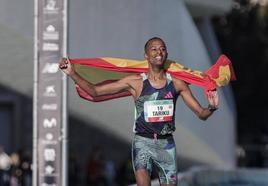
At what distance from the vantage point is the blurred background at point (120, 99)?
1430cm

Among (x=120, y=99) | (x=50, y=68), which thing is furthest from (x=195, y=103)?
(x=120, y=99)

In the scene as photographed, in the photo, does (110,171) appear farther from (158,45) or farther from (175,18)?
(158,45)

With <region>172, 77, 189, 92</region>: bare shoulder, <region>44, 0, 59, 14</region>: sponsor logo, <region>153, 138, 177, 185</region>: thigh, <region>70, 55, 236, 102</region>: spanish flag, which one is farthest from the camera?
<region>44, 0, 59, 14</region>: sponsor logo

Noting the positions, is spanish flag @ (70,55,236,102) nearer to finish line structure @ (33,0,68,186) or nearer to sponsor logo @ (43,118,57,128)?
finish line structure @ (33,0,68,186)

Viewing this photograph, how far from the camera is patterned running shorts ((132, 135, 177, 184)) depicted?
23.1 ft

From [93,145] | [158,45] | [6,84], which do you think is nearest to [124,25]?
[6,84]

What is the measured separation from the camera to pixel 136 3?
15.0m

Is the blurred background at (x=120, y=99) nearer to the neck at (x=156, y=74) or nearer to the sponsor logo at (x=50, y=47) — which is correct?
the sponsor logo at (x=50, y=47)

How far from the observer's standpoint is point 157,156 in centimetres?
707

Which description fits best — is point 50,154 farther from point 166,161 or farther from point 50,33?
point 166,161

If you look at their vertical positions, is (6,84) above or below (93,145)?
above

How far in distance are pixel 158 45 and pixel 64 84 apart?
127 inches

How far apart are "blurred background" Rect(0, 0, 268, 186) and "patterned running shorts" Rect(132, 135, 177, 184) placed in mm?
5483

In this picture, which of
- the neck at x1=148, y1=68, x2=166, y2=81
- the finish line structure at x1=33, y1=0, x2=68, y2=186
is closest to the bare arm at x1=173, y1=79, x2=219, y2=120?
the neck at x1=148, y1=68, x2=166, y2=81
